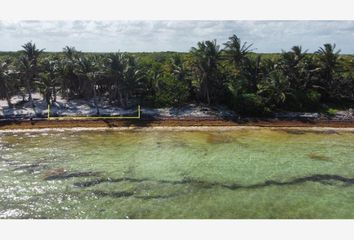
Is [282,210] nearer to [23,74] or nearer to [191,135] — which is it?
[191,135]

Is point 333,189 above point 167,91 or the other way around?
the other way around

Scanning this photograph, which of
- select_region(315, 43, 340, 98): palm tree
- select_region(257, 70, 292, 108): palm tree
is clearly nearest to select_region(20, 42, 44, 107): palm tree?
select_region(257, 70, 292, 108): palm tree

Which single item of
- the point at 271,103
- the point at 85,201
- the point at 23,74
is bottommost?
the point at 85,201

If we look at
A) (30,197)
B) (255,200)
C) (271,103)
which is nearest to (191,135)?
(271,103)

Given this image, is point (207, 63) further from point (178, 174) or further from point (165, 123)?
point (178, 174)

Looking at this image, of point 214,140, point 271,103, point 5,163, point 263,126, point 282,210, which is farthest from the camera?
point 271,103

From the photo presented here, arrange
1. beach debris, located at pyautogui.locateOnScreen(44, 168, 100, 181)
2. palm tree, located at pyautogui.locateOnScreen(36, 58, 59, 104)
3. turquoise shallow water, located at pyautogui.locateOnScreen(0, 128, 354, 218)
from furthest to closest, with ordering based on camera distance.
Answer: palm tree, located at pyautogui.locateOnScreen(36, 58, 59, 104) → beach debris, located at pyautogui.locateOnScreen(44, 168, 100, 181) → turquoise shallow water, located at pyautogui.locateOnScreen(0, 128, 354, 218)

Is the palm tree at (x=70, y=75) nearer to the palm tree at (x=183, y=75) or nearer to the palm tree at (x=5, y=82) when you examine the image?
the palm tree at (x=5, y=82)

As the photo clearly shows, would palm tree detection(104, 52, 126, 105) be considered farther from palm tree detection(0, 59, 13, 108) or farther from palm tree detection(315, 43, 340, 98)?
palm tree detection(315, 43, 340, 98)
